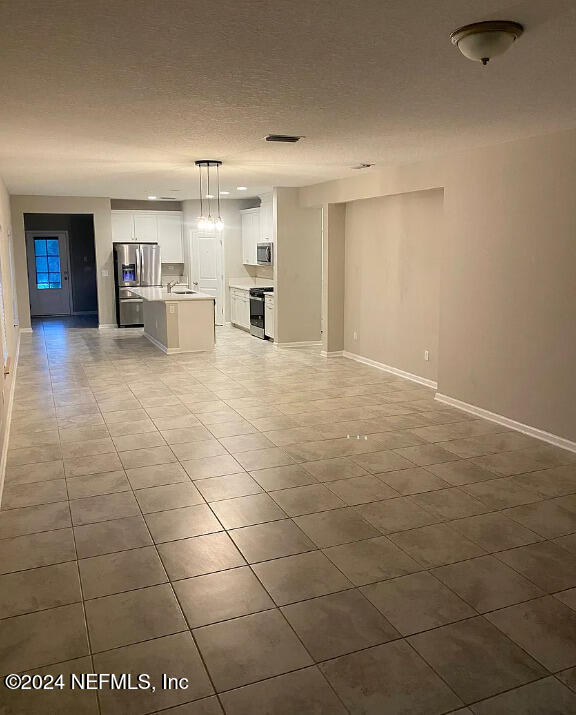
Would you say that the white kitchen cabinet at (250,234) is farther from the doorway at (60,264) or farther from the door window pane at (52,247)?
the door window pane at (52,247)

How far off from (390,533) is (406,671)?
1130 millimetres

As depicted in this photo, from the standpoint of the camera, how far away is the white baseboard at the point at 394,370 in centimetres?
695

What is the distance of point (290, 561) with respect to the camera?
315cm

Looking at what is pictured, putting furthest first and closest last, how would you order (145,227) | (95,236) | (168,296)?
1. (145,227)
2. (95,236)
3. (168,296)

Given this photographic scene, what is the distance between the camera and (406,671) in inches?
92.4

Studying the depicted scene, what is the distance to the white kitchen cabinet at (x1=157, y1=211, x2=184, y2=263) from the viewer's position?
40.0 ft

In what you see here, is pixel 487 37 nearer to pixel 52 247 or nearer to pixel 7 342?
pixel 7 342

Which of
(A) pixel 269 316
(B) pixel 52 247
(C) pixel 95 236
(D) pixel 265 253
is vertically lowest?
(A) pixel 269 316

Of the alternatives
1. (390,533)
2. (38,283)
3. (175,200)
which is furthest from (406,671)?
(38,283)

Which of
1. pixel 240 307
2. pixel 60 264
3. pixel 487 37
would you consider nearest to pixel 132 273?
pixel 240 307

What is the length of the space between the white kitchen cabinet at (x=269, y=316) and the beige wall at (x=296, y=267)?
1.37ft

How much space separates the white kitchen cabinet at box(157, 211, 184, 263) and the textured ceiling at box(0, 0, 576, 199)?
256 inches

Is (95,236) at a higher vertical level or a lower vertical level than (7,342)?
higher

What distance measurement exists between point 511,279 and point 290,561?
10.7 ft
